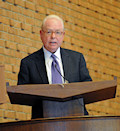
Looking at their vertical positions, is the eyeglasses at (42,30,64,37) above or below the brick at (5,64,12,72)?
below

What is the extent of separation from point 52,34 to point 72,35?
8.87ft

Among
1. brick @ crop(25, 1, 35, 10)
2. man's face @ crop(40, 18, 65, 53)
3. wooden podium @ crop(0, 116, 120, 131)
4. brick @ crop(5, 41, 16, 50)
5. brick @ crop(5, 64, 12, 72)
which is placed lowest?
wooden podium @ crop(0, 116, 120, 131)

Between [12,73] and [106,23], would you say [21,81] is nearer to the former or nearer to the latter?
[12,73]

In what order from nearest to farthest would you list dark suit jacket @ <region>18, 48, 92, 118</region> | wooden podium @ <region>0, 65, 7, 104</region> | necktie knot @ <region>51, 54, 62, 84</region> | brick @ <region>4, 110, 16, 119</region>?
wooden podium @ <region>0, 65, 7, 104</region> < necktie knot @ <region>51, 54, 62, 84</region> < dark suit jacket @ <region>18, 48, 92, 118</region> < brick @ <region>4, 110, 16, 119</region>

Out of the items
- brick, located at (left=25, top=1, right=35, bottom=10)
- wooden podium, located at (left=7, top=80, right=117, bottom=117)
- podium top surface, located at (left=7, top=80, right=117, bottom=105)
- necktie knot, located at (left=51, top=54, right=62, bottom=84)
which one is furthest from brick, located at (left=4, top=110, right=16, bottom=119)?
podium top surface, located at (left=7, top=80, right=117, bottom=105)

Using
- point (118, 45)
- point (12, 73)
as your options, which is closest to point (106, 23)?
point (118, 45)

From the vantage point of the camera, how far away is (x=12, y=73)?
17.9 feet

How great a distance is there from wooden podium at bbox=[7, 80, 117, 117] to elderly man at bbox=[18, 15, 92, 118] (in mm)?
332

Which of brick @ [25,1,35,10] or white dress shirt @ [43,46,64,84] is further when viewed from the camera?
brick @ [25,1,35,10]

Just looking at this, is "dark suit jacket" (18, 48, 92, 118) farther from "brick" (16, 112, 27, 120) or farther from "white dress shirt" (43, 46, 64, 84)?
"brick" (16, 112, 27, 120)

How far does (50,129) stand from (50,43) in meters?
0.91

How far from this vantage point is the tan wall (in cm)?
544

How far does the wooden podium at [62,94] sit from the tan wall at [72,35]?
2089 millimetres

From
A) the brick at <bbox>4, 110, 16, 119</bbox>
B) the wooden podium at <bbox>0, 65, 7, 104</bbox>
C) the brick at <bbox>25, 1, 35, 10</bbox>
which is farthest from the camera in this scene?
the brick at <bbox>25, 1, 35, 10</bbox>
